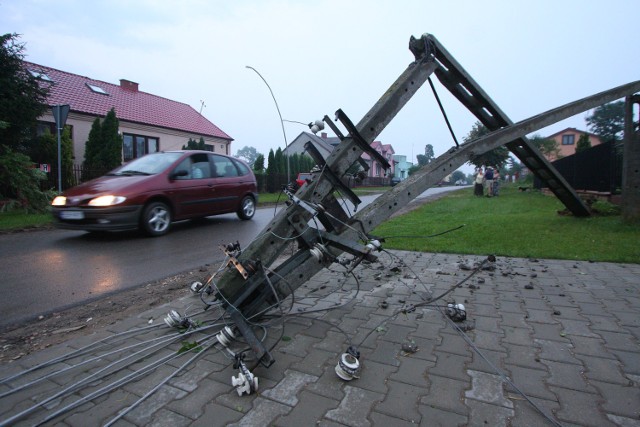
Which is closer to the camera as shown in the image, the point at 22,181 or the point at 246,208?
the point at 246,208

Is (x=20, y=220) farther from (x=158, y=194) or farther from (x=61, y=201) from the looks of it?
(x=158, y=194)

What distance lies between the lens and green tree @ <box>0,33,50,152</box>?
474 inches

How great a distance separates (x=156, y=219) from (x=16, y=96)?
9.15 meters

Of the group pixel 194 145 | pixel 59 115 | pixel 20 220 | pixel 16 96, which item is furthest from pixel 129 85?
pixel 20 220

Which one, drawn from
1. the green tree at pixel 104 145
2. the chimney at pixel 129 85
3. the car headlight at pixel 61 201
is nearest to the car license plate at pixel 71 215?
the car headlight at pixel 61 201

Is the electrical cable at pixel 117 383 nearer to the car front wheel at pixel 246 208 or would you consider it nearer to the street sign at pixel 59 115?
the car front wheel at pixel 246 208

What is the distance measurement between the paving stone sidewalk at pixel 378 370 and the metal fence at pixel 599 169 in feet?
25.7

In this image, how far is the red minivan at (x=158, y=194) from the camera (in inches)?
270

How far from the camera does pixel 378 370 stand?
2.37 meters

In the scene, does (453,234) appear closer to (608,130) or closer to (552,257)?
(552,257)

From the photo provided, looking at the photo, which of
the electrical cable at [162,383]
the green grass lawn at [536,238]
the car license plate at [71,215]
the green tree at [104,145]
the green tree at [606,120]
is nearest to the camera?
the electrical cable at [162,383]

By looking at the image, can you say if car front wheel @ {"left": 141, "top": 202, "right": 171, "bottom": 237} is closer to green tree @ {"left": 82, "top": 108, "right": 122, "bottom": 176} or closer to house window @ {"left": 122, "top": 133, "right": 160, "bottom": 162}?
green tree @ {"left": 82, "top": 108, "right": 122, "bottom": 176}

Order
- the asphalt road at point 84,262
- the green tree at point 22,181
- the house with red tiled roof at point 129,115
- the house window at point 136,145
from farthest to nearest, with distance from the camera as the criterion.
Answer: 1. the house window at point 136,145
2. the house with red tiled roof at point 129,115
3. the green tree at point 22,181
4. the asphalt road at point 84,262

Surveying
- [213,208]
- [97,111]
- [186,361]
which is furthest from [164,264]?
[97,111]
